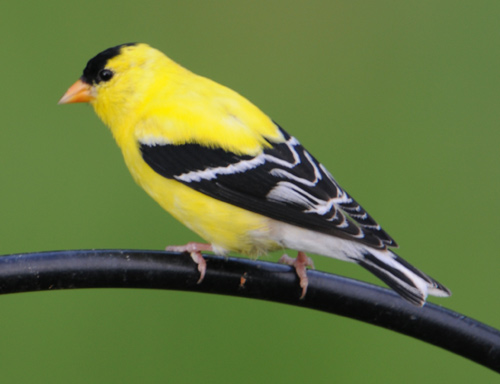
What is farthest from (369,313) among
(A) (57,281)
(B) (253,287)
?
(A) (57,281)

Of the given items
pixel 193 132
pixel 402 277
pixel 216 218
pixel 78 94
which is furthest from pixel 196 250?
pixel 78 94

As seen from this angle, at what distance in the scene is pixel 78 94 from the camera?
3576 mm

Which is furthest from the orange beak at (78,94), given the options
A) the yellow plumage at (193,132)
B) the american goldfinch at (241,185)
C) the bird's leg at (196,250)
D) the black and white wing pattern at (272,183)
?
the bird's leg at (196,250)

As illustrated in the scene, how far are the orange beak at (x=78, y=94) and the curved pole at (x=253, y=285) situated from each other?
3.47ft

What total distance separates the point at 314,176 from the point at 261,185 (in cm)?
20

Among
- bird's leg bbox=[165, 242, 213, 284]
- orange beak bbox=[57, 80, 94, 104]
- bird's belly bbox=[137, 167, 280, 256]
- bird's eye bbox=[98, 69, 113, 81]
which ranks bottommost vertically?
bird's leg bbox=[165, 242, 213, 284]

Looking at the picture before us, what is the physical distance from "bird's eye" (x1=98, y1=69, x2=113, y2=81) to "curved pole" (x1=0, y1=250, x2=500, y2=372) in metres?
1.07

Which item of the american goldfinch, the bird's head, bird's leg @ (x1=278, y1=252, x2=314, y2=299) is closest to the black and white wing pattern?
the american goldfinch

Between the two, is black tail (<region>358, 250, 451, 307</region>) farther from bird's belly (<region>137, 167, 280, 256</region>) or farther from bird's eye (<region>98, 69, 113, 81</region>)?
bird's eye (<region>98, 69, 113, 81</region>)

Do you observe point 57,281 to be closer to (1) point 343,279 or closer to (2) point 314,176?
(1) point 343,279

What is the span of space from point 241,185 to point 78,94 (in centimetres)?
90

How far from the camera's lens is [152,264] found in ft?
8.56

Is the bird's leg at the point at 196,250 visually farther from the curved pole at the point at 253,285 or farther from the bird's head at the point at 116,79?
the bird's head at the point at 116,79

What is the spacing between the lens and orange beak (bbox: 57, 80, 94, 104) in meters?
3.55
